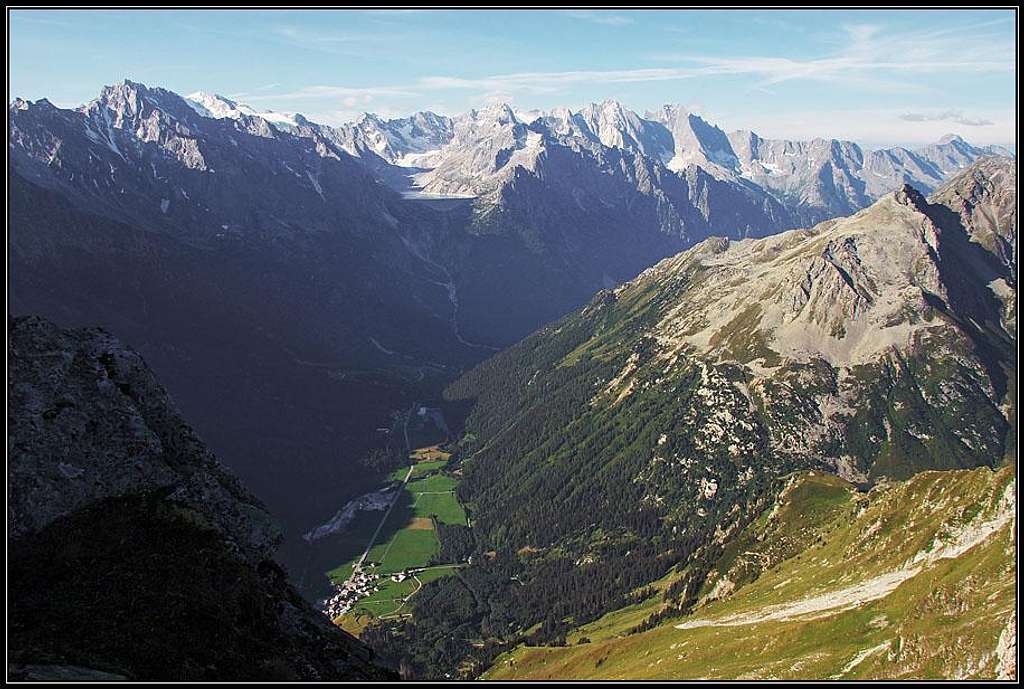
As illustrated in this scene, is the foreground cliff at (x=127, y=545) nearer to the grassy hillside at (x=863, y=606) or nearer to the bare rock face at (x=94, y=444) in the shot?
the bare rock face at (x=94, y=444)

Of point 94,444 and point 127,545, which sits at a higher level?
point 94,444

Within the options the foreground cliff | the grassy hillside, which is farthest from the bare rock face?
the grassy hillside

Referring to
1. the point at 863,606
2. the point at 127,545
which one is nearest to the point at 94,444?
the point at 127,545

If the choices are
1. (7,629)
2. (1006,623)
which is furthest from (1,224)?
(1006,623)

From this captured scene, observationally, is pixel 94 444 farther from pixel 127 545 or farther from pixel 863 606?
pixel 863 606

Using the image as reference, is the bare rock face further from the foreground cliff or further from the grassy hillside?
the grassy hillside

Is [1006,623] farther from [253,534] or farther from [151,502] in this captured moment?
[151,502]
